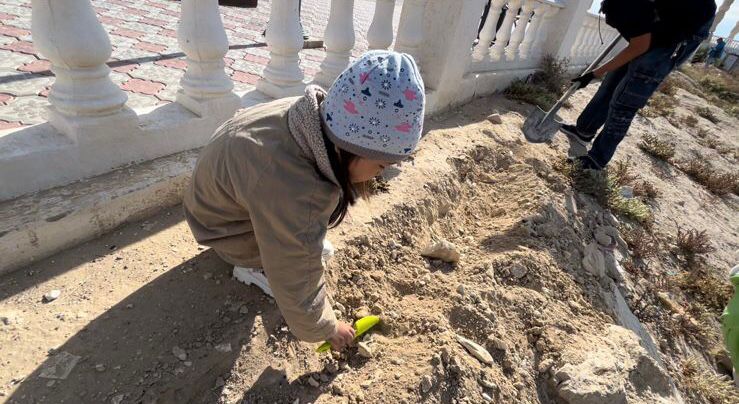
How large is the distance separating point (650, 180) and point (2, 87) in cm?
569

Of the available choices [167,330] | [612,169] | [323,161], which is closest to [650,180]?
[612,169]

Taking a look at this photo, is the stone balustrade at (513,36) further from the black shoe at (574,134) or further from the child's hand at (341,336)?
the child's hand at (341,336)

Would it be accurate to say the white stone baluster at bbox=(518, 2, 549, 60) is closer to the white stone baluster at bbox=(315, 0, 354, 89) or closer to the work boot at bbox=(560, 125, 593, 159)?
the work boot at bbox=(560, 125, 593, 159)

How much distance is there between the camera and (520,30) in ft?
15.8

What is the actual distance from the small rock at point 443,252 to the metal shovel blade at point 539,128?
2126 millimetres

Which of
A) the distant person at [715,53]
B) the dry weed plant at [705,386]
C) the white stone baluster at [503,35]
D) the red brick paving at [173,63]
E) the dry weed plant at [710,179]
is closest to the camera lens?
the dry weed plant at [705,386]

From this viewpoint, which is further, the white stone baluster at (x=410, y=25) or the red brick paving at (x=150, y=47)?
the red brick paving at (x=150, y=47)

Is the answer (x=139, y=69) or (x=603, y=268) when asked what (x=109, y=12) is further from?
(x=603, y=268)

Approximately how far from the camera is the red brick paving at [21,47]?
9.27 ft

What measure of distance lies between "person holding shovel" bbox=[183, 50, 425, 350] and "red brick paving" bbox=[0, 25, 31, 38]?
304 centimetres

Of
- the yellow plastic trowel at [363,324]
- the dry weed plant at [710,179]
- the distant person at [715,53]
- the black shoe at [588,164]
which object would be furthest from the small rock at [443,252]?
the distant person at [715,53]

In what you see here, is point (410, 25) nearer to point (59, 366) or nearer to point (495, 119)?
point (495, 119)

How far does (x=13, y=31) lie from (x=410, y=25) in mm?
3104

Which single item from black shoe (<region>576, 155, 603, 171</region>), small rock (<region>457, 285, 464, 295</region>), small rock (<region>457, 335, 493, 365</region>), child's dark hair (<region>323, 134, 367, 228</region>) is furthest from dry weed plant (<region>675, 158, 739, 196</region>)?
child's dark hair (<region>323, 134, 367, 228</region>)
